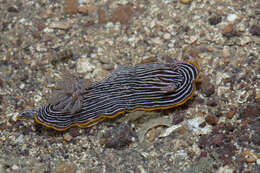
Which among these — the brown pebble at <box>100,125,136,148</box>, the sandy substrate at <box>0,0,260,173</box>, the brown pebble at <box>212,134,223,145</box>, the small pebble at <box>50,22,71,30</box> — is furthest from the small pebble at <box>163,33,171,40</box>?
the brown pebble at <box>212,134,223,145</box>

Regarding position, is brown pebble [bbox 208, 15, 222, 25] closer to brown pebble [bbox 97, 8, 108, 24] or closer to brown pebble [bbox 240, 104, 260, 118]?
brown pebble [bbox 240, 104, 260, 118]

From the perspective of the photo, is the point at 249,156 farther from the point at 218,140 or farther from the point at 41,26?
the point at 41,26

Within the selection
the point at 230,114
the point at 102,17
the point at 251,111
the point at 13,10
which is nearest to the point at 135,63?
the point at 102,17

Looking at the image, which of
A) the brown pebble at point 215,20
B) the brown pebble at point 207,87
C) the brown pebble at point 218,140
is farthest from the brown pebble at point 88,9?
the brown pebble at point 218,140

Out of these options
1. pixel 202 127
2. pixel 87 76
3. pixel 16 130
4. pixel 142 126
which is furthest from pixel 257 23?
pixel 16 130

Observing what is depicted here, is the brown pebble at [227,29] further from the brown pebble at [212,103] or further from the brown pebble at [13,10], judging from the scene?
the brown pebble at [13,10]

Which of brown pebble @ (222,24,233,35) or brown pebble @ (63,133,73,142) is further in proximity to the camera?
brown pebble @ (222,24,233,35)

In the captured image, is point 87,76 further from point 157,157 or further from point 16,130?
point 157,157
